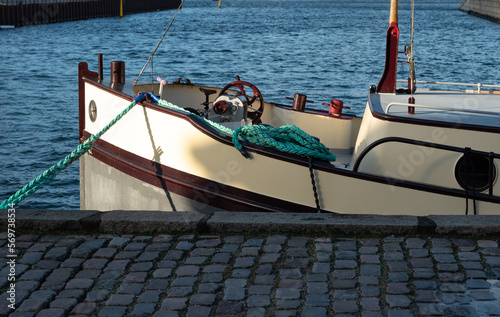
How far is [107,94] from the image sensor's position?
940 centimetres

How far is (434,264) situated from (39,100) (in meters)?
21.8

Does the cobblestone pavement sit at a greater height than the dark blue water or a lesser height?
greater

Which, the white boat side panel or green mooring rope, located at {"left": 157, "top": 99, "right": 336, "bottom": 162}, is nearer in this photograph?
the white boat side panel

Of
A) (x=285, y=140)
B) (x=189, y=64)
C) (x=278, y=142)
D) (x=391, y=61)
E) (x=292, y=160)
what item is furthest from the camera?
(x=189, y=64)

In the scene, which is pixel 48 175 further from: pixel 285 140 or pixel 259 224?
pixel 259 224

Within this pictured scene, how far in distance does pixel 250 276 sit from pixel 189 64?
32157mm

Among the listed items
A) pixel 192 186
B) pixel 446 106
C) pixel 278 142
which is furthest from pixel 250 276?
pixel 446 106

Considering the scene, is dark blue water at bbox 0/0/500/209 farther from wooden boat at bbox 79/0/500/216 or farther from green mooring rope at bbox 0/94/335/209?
green mooring rope at bbox 0/94/335/209

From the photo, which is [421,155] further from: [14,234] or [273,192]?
[14,234]

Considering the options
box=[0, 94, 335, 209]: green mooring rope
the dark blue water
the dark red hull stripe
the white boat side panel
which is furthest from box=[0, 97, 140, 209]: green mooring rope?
the dark blue water

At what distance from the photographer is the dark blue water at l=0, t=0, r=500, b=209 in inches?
716

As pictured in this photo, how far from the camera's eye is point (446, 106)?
8.41m

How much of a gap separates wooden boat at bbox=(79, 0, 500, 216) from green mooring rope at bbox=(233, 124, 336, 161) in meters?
0.06

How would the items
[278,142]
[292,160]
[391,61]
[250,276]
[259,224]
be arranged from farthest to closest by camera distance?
[391,61] < [278,142] < [292,160] < [259,224] < [250,276]
